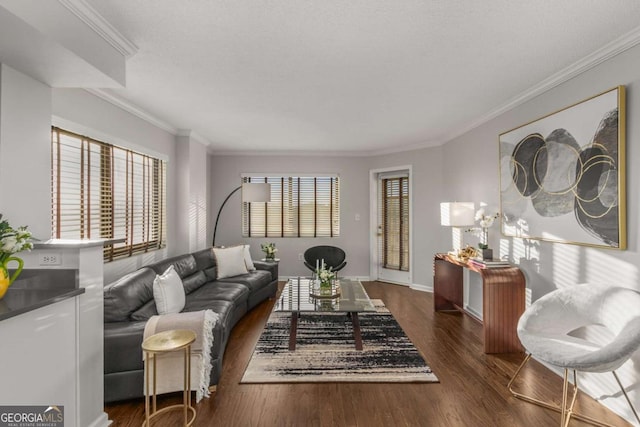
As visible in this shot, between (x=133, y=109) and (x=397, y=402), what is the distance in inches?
158

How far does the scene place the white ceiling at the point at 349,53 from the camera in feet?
6.19

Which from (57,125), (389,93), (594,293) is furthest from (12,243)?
(594,293)

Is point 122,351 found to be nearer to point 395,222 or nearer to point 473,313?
point 473,313

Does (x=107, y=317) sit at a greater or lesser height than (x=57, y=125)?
lesser

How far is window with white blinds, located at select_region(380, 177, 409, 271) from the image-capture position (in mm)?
5938

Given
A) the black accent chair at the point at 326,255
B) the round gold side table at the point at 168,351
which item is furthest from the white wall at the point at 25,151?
the black accent chair at the point at 326,255

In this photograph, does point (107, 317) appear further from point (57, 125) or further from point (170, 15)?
point (170, 15)

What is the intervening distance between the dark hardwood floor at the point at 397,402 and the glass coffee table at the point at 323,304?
22.0 inches

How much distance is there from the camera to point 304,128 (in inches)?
178

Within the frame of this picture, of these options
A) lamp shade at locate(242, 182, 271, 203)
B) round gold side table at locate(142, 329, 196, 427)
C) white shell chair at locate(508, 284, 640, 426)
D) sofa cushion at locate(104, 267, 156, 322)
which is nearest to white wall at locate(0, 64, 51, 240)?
sofa cushion at locate(104, 267, 156, 322)

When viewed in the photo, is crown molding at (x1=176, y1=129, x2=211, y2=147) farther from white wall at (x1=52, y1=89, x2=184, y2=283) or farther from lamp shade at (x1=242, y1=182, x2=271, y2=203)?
lamp shade at (x1=242, y1=182, x2=271, y2=203)

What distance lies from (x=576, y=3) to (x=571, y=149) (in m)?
1.24

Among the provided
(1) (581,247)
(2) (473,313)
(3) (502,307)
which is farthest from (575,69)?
(2) (473,313)

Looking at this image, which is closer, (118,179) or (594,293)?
(594,293)
